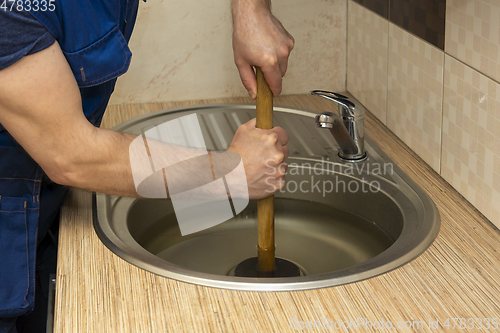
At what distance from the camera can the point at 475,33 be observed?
2.81ft

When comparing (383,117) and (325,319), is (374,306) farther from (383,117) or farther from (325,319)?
(383,117)

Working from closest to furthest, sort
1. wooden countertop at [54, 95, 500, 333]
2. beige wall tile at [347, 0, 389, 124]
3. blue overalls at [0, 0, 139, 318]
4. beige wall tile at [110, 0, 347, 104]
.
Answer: wooden countertop at [54, 95, 500, 333] < blue overalls at [0, 0, 139, 318] < beige wall tile at [347, 0, 389, 124] < beige wall tile at [110, 0, 347, 104]

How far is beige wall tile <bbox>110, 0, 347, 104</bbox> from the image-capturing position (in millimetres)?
1426

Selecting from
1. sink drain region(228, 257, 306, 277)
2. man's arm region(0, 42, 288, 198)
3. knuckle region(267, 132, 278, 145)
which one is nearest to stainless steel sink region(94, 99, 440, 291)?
sink drain region(228, 257, 306, 277)

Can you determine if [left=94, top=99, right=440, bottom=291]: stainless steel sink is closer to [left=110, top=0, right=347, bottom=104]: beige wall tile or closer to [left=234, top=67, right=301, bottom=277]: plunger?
[left=234, top=67, right=301, bottom=277]: plunger

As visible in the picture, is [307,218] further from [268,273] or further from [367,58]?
[367,58]

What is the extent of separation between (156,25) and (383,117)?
64 cm

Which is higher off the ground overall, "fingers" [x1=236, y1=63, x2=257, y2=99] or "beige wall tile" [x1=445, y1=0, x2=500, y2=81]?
"beige wall tile" [x1=445, y1=0, x2=500, y2=81]

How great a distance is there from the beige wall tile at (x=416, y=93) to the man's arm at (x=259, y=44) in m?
0.28

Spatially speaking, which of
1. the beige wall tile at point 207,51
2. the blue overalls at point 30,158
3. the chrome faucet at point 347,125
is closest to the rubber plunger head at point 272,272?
the chrome faucet at point 347,125

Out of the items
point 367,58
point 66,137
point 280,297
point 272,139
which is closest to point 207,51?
point 367,58

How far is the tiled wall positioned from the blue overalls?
1.80 ft

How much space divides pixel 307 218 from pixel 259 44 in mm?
437

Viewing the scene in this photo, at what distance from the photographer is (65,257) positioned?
2.70 feet
